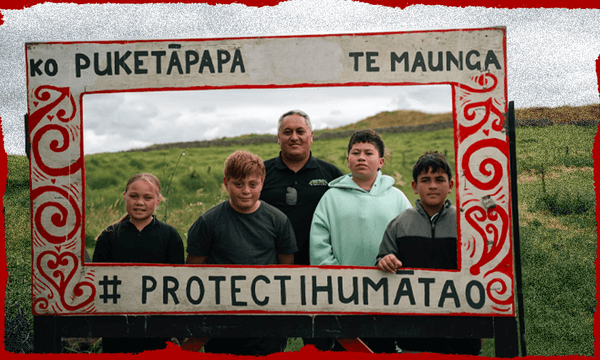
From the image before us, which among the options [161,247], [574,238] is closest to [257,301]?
[161,247]

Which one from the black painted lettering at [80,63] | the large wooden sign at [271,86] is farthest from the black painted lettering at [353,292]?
the black painted lettering at [80,63]

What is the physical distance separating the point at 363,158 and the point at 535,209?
4.47m

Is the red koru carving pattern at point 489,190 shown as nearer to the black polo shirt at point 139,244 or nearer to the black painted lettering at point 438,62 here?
the black painted lettering at point 438,62

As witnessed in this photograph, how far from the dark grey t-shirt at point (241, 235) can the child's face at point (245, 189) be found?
0.37 feet

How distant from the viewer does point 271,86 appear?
3.87m

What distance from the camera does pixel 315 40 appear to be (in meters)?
3.84

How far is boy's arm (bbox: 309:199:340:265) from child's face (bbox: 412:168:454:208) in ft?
3.02

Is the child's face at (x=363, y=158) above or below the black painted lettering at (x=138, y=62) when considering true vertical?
below

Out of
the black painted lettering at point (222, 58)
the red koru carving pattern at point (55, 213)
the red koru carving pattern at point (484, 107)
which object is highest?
the black painted lettering at point (222, 58)

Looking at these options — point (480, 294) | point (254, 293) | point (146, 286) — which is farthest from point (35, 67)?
point (480, 294)

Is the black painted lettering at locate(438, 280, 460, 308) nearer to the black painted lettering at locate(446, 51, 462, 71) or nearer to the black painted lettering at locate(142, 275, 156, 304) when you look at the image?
the black painted lettering at locate(446, 51, 462, 71)

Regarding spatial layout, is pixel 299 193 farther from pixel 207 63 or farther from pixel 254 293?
pixel 207 63

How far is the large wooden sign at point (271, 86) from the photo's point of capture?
146 inches

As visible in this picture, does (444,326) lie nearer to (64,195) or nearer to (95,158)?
(64,195)
